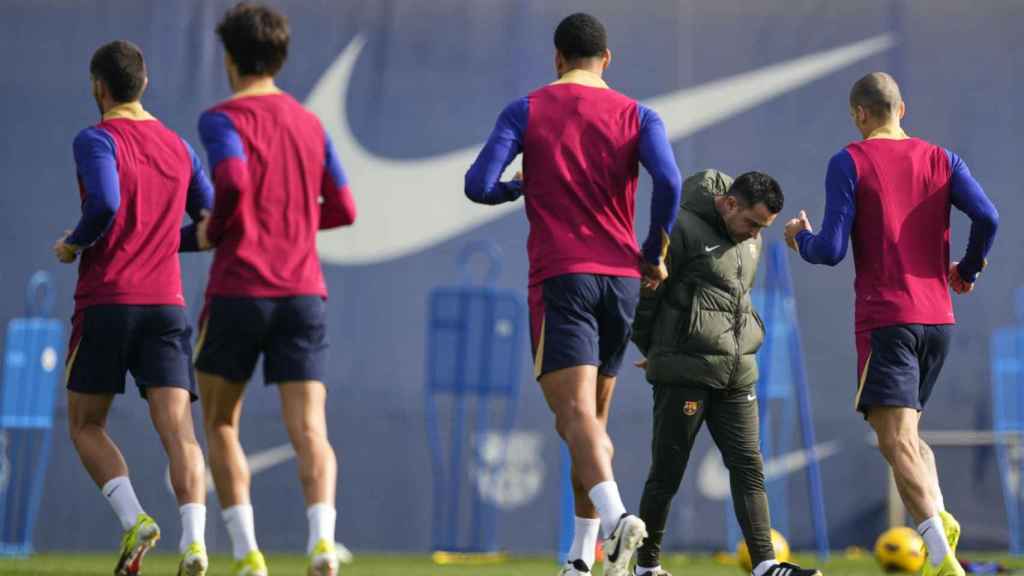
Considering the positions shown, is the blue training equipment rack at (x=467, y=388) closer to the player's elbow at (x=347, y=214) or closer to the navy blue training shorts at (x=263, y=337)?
the player's elbow at (x=347, y=214)

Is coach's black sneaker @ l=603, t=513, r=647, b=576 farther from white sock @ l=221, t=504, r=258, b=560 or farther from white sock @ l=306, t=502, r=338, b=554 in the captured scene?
white sock @ l=221, t=504, r=258, b=560

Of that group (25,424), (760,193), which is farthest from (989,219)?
(25,424)

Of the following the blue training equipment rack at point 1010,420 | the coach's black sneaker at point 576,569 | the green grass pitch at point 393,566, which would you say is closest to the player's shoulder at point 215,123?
the coach's black sneaker at point 576,569

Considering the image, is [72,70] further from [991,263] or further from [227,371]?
[991,263]

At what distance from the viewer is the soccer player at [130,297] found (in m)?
5.32

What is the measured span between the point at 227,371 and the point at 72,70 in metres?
5.28

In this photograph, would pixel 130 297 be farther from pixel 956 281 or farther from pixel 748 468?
pixel 956 281

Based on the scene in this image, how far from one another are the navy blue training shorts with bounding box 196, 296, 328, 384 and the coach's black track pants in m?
1.74

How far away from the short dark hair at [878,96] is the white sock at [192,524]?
2862mm

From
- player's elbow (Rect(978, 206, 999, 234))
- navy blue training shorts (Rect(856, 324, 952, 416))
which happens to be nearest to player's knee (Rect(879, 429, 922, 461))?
navy blue training shorts (Rect(856, 324, 952, 416))

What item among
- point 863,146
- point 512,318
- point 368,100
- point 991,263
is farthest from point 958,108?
point 863,146

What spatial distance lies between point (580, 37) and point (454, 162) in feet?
13.9

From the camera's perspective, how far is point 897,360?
5.33 m

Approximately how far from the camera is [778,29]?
9672 millimetres
